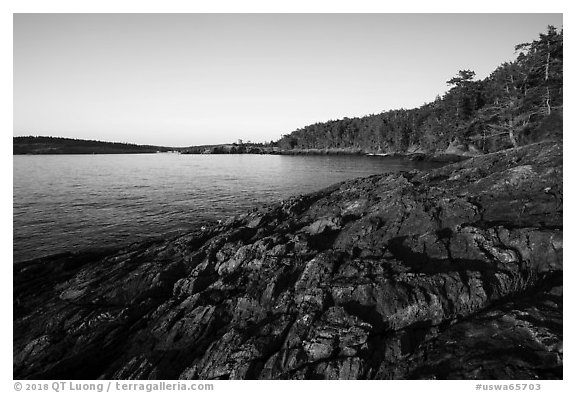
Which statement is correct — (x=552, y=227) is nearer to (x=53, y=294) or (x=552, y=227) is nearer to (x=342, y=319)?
(x=342, y=319)

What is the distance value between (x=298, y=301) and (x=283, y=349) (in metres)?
2.05

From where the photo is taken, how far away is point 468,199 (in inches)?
571

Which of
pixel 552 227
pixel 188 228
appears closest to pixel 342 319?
pixel 552 227

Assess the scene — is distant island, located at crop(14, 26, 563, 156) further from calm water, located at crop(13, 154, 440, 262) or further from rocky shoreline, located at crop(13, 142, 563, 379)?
calm water, located at crop(13, 154, 440, 262)

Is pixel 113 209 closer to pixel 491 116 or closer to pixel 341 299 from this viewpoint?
pixel 341 299

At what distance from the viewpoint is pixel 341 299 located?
995 centimetres

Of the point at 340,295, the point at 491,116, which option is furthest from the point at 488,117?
the point at 340,295

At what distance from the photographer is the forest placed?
39.8 m

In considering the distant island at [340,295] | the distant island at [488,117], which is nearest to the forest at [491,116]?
the distant island at [488,117]

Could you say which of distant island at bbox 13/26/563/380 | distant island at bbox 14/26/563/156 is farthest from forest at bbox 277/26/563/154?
distant island at bbox 13/26/563/380

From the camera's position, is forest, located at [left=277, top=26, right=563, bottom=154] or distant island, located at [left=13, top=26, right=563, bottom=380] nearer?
distant island, located at [left=13, top=26, right=563, bottom=380]

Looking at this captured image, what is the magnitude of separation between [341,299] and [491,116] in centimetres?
5973

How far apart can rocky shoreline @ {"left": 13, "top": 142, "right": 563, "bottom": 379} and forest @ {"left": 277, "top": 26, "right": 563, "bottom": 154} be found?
1310 cm

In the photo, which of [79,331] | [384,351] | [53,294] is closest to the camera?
[384,351]
